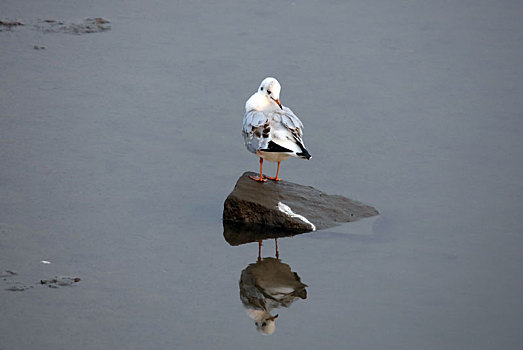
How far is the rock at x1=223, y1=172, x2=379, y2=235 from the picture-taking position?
702cm

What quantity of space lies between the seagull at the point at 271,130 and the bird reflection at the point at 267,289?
883 mm

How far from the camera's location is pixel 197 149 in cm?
821

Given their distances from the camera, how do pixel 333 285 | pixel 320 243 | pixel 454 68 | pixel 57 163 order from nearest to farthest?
pixel 333 285
pixel 320 243
pixel 57 163
pixel 454 68

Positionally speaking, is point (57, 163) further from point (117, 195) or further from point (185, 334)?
point (185, 334)

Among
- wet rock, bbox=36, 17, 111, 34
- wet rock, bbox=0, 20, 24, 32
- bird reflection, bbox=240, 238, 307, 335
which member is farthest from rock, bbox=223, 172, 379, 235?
wet rock, bbox=0, 20, 24, 32

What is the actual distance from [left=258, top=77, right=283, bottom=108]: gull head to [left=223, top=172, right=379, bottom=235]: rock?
2.46ft

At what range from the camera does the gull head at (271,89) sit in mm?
7414

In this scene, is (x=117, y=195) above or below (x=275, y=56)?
below

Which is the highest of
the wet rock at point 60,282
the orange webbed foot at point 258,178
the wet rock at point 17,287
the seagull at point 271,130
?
the seagull at point 271,130

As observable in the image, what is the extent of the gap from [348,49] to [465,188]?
3.17m

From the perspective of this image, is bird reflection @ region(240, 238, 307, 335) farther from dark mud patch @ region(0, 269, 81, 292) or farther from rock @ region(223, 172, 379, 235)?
dark mud patch @ region(0, 269, 81, 292)

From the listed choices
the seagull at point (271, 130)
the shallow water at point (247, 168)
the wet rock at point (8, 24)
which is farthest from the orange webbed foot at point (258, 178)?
the wet rock at point (8, 24)

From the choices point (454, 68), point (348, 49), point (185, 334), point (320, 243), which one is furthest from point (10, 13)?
point (185, 334)

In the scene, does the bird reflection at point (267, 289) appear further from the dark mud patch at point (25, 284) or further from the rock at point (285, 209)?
the dark mud patch at point (25, 284)
